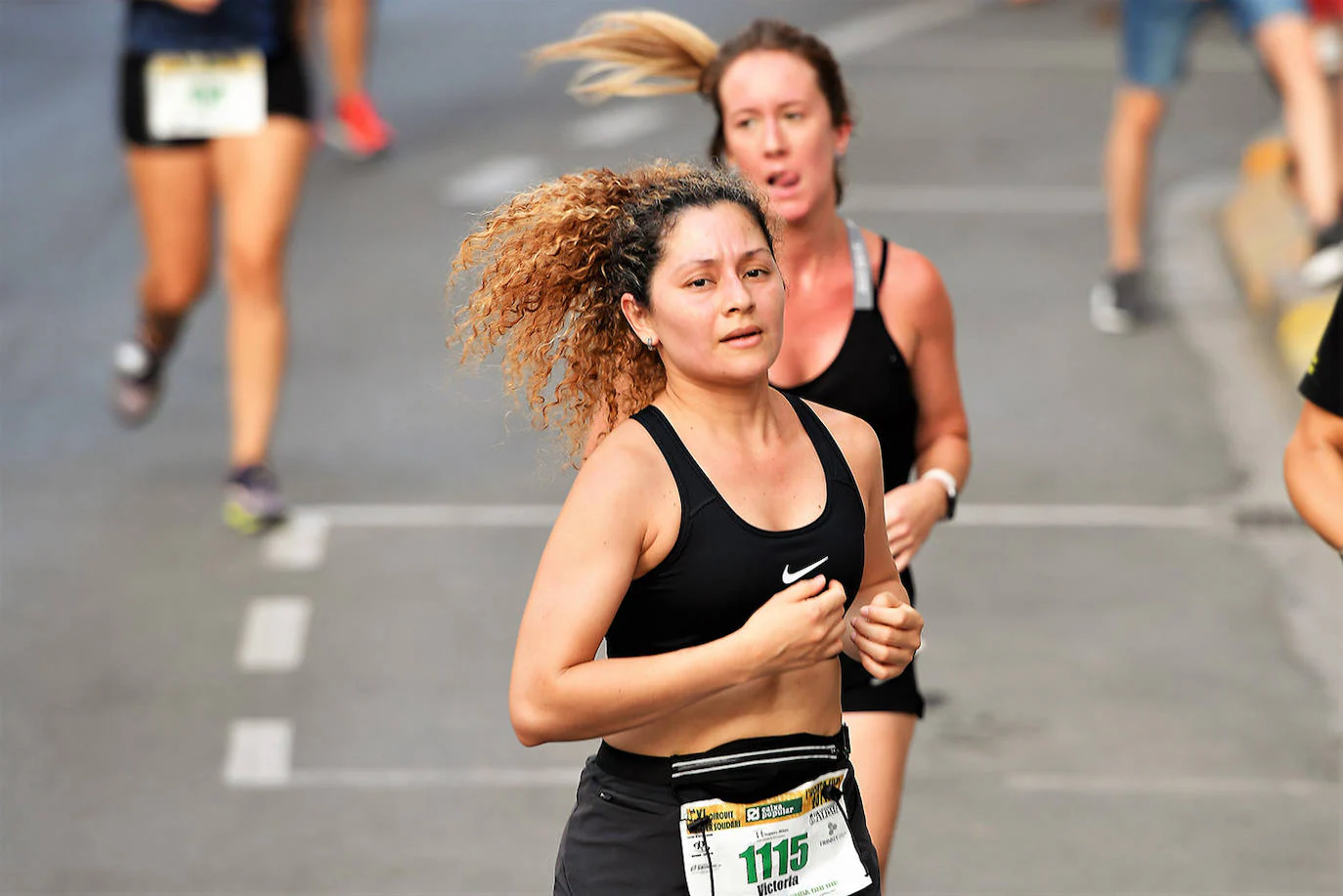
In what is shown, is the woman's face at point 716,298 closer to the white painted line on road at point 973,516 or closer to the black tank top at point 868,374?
the black tank top at point 868,374

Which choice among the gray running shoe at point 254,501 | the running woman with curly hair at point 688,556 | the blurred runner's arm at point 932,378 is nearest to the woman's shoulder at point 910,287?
the blurred runner's arm at point 932,378

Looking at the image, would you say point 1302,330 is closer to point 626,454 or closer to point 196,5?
point 196,5

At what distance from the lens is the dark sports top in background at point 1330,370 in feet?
11.5

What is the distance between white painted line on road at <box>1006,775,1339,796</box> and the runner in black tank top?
1418 millimetres

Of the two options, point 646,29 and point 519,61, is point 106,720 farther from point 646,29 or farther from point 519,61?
point 519,61

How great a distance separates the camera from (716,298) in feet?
8.96

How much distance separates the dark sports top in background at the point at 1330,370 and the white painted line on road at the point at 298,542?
3.65 metres

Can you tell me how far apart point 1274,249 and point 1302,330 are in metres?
1.14

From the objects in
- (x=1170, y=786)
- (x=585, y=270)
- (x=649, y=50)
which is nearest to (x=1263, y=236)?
(x=1170, y=786)

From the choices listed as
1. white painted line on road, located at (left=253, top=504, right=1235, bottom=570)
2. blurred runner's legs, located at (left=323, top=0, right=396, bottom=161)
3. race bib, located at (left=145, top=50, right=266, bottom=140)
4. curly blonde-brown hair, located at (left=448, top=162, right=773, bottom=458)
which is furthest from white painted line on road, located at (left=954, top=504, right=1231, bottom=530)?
blurred runner's legs, located at (left=323, top=0, right=396, bottom=161)

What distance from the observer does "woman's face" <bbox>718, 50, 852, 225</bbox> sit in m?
3.80

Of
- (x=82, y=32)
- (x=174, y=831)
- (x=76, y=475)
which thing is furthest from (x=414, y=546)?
(x=82, y=32)

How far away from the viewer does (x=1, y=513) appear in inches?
273

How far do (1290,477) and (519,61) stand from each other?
10634mm
